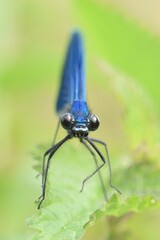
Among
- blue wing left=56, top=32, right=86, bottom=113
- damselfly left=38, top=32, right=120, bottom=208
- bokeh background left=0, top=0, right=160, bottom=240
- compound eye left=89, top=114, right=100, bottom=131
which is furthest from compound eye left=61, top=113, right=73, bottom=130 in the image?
bokeh background left=0, top=0, right=160, bottom=240

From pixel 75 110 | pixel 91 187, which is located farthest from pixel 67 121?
pixel 91 187

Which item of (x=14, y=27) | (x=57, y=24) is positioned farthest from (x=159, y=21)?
(x=14, y=27)

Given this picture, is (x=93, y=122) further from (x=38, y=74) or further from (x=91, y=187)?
(x=38, y=74)

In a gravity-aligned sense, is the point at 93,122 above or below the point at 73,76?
below

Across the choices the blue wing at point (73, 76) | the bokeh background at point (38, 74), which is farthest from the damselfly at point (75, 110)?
the bokeh background at point (38, 74)

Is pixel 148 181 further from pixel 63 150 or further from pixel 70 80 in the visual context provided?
pixel 70 80
